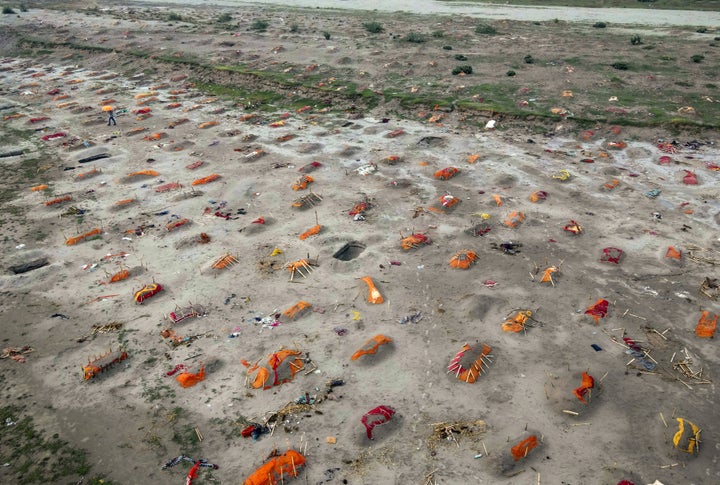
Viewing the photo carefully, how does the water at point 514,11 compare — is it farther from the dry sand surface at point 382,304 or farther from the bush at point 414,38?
the dry sand surface at point 382,304

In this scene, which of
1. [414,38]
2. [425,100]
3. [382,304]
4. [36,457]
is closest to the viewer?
[36,457]

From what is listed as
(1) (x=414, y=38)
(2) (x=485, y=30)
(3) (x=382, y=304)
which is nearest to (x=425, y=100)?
(1) (x=414, y=38)

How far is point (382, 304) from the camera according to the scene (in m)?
17.0

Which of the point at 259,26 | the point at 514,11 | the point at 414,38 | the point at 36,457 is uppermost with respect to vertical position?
the point at 514,11

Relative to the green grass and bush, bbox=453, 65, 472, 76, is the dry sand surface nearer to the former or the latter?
the green grass

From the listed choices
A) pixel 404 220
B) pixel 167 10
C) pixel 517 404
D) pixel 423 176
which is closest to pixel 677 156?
pixel 423 176

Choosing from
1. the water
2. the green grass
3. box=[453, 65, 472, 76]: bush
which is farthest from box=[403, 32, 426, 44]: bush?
the green grass

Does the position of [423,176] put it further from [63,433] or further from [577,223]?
[63,433]

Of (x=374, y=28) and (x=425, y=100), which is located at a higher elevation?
(x=374, y=28)

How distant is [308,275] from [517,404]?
899 centimetres

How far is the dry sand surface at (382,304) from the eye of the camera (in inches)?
481

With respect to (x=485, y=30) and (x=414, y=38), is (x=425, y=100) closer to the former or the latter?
(x=414, y=38)

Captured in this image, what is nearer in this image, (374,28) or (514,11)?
(374,28)

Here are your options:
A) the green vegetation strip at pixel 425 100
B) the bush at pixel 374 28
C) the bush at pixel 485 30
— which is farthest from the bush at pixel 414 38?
the green vegetation strip at pixel 425 100
